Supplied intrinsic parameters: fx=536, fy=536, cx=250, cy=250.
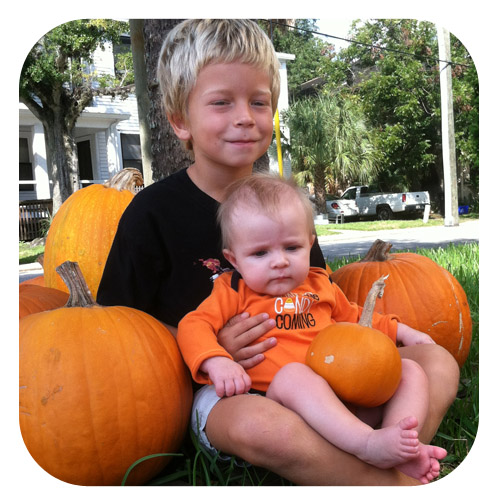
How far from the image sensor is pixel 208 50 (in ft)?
4.20

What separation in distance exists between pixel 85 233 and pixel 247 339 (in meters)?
0.78

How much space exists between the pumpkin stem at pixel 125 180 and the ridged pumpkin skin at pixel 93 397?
753 millimetres

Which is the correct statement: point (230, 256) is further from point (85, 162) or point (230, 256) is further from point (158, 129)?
point (158, 129)

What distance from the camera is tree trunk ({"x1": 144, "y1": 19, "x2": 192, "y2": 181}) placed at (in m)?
1.70

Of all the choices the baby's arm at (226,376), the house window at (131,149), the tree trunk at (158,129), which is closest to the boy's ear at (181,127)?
the house window at (131,149)

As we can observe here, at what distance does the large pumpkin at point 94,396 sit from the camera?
1064 millimetres

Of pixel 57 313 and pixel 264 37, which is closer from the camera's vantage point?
pixel 57 313

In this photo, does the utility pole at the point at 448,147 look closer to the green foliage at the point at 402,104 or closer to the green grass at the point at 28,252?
the green foliage at the point at 402,104

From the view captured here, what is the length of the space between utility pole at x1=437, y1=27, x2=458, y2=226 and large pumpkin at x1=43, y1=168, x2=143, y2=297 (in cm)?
102

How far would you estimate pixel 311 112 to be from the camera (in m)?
1.50

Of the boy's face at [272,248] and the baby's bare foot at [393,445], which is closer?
the baby's bare foot at [393,445]

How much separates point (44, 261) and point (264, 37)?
40.5 inches
